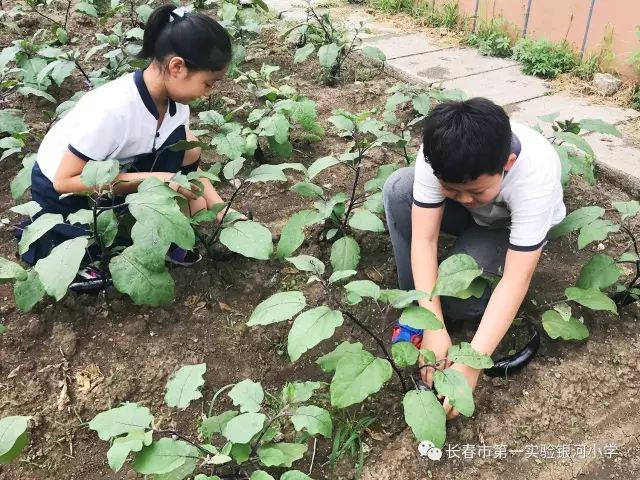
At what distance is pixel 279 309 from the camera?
1.42m

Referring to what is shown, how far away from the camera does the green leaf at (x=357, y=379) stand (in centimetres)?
128

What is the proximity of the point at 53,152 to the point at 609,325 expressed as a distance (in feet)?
6.08

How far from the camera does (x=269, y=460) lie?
127 centimetres

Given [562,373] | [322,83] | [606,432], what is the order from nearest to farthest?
1. [606,432]
2. [562,373]
3. [322,83]

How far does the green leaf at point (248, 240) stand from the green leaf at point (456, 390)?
2.05ft

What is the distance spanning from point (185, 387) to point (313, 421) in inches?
11.8

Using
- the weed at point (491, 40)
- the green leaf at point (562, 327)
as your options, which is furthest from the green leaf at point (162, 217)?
the weed at point (491, 40)

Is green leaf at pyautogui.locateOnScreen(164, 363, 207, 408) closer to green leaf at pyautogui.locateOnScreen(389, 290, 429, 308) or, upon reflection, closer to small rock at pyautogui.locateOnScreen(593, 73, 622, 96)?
green leaf at pyautogui.locateOnScreen(389, 290, 429, 308)

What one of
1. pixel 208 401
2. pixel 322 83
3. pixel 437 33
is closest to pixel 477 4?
pixel 437 33

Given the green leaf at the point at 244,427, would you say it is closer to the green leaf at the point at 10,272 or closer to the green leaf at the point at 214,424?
the green leaf at the point at 214,424

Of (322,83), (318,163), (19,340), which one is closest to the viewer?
(19,340)

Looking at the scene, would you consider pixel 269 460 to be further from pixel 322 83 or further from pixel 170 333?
pixel 322 83

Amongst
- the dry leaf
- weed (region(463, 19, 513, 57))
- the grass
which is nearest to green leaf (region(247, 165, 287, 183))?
the dry leaf

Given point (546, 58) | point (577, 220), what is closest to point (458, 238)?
point (577, 220)
